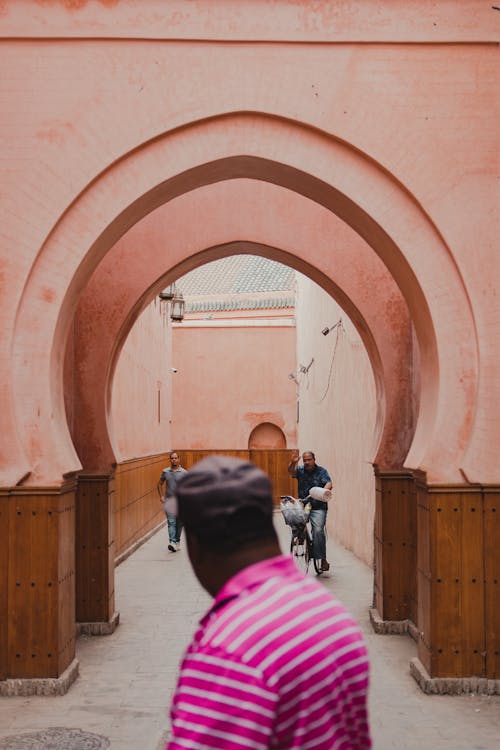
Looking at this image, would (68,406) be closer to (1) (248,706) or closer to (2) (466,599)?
(2) (466,599)

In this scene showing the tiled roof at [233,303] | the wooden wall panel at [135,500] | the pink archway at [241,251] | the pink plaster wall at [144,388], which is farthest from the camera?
the tiled roof at [233,303]

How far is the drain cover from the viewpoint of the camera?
5375 millimetres

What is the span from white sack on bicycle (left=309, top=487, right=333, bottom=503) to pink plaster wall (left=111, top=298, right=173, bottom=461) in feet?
8.10

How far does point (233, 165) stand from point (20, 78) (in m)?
1.62

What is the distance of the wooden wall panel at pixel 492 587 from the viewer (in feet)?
20.5

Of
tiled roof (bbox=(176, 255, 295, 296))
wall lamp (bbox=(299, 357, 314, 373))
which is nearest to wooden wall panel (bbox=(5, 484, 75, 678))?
wall lamp (bbox=(299, 357, 314, 373))

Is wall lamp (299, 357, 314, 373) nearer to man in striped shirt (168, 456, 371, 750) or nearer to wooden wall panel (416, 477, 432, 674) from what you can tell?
wooden wall panel (416, 477, 432, 674)

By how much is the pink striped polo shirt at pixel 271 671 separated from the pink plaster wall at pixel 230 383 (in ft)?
91.1

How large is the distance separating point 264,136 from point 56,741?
4214 millimetres

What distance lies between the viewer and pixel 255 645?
5.37 feet

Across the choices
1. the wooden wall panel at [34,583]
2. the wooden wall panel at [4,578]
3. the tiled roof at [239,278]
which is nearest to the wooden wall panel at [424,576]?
the wooden wall panel at [34,583]

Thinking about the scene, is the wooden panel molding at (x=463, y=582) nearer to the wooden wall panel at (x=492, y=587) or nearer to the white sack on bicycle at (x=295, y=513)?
the wooden wall panel at (x=492, y=587)

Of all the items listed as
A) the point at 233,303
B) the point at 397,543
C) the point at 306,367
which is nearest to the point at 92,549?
the point at 397,543

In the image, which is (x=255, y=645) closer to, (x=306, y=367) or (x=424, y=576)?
(x=424, y=576)
